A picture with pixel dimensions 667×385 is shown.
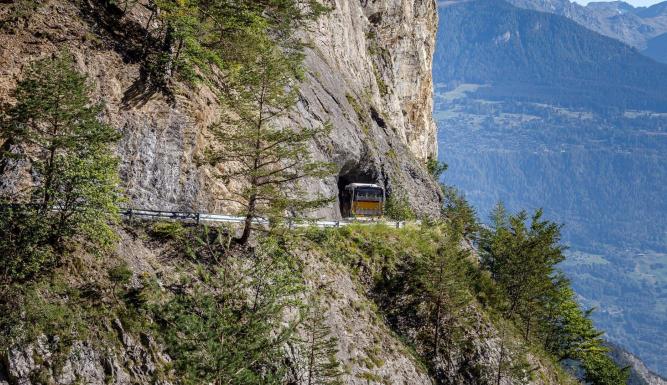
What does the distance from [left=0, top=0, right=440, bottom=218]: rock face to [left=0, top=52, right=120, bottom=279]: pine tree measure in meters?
4.61

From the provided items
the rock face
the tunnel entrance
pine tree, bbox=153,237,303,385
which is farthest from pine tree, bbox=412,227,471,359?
the tunnel entrance

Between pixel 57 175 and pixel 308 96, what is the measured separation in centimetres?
2557

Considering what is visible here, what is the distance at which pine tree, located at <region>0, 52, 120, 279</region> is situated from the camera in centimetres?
1741

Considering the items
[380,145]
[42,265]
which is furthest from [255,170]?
[380,145]

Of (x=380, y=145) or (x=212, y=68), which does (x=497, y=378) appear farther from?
(x=380, y=145)

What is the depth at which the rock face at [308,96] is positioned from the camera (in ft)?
80.1

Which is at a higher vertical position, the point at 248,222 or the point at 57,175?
the point at 57,175

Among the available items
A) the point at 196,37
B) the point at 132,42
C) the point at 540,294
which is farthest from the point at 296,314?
the point at 540,294

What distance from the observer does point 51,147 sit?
1792cm

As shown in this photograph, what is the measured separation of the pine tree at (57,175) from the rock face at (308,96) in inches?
181

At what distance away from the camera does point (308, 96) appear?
4178cm

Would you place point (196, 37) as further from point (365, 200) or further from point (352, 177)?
point (352, 177)

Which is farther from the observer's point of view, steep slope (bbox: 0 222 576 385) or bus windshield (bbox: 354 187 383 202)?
bus windshield (bbox: 354 187 383 202)

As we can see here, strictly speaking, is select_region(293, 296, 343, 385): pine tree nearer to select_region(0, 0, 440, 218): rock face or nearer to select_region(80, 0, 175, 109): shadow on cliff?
select_region(0, 0, 440, 218): rock face
